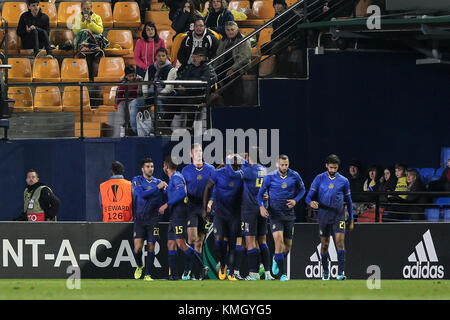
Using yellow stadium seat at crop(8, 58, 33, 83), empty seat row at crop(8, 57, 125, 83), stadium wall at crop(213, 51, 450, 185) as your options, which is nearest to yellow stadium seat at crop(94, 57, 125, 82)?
empty seat row at crop(8, 57, 125, 83)

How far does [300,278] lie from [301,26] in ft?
14.5

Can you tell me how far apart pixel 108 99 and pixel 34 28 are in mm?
1908

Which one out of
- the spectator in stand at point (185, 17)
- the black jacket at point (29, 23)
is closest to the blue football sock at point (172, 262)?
the spectator in stand at point (185, 17)

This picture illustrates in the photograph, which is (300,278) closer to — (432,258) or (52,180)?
(432,258)

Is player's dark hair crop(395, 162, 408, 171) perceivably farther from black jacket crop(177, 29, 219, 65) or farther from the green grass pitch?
black jacket crop(177, 29, 219, 65)

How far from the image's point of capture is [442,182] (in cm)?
1869

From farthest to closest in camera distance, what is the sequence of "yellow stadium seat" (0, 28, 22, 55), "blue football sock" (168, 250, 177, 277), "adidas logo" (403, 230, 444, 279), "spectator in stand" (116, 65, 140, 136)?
"yellow stadium seat" (0, 28, 22, 55), "spectator in stand" (116, 65, 140, 136), "adidas logo" (403, 230, 444, 279), "blue football sock" (168, 250, 177, 277)

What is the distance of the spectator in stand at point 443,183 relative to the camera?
18609 millimetres

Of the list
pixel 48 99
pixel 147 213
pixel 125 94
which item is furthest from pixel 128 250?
pixel 48 99

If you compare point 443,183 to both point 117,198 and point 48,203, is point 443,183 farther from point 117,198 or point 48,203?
point 48,203

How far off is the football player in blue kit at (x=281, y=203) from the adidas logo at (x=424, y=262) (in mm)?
1911

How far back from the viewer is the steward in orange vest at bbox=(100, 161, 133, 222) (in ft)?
55.1

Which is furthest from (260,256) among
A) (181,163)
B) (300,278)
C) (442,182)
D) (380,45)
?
(380,45)

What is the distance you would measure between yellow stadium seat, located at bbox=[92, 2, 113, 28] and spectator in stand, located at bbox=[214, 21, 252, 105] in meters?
3.97
